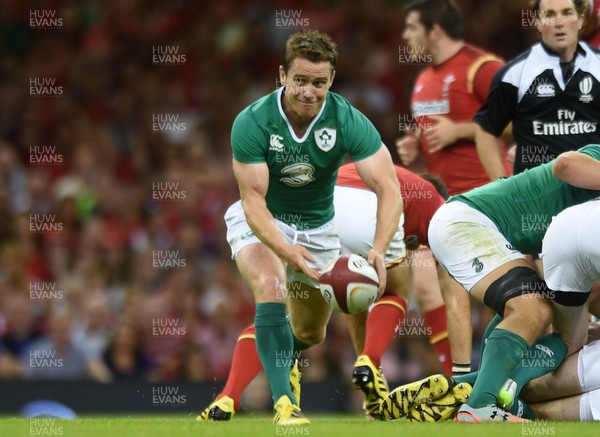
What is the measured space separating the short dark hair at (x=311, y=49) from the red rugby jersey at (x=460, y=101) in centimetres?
241

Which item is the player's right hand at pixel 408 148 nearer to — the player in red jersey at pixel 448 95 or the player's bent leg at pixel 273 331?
the player in red jersey at pixel 448 95

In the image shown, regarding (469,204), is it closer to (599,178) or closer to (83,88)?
(599,178)

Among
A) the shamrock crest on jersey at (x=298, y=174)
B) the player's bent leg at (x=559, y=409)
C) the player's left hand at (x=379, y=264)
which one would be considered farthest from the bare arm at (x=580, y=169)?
the shamrock crest on jersey at (x=298, y=174)

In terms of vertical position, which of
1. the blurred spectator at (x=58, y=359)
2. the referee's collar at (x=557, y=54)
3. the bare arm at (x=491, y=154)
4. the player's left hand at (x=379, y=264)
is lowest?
the blurred spectator at (x=58, y=359)

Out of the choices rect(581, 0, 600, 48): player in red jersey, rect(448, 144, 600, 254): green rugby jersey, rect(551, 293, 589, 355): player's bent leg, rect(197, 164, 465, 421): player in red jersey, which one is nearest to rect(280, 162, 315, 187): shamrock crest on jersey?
rect(448, 144, 600, 254): green rugby jersey

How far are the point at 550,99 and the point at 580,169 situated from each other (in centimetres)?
158

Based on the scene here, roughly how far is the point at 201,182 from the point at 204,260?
32.4 inches

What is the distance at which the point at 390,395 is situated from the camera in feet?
20.2

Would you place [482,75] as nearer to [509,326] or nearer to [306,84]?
[306,84]

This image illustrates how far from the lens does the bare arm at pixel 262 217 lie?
5758 mm

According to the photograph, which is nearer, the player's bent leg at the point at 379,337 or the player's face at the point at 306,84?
the player's face at the point at 306,84

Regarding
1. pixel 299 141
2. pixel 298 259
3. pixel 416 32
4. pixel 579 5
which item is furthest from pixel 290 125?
pixel 416 32

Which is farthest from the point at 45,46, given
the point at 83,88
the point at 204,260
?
the point at 204,260

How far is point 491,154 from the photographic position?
7398 mm
